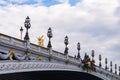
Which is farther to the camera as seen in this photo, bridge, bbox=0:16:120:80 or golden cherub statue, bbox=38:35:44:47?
golden cherub statue, bbox=38:35:44:47

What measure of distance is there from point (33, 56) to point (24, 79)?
1335 cm

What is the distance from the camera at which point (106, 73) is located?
86938 mm

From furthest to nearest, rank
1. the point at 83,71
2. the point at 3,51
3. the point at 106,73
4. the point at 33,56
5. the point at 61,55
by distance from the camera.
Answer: the point at 106,73, the point at 83,71, the point at 61,55, the point at 33,56, the point at 3,51

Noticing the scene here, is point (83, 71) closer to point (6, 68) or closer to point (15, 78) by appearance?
point (15, 78)

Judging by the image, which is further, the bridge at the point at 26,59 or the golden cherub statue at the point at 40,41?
the golden cherub statue at the point at 40,41

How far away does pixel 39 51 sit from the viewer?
43.6 m

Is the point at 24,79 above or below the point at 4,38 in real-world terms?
below

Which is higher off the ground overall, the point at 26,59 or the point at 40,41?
the point at 40,41

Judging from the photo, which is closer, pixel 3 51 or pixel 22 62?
pixel 22 62

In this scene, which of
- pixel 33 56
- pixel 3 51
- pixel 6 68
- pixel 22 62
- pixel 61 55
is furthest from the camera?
pixel 61 55

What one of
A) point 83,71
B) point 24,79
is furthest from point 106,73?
point 24,79

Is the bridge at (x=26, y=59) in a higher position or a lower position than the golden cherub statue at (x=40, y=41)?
lower

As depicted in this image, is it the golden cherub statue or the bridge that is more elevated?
the golden cherub statue

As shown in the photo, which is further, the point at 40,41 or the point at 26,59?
the point at 40,41
